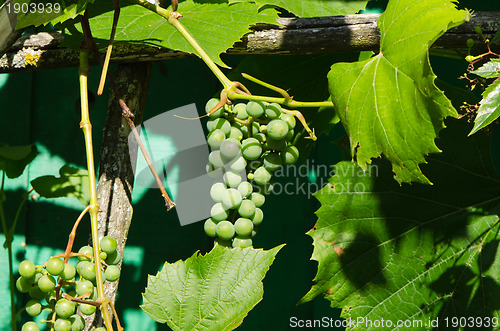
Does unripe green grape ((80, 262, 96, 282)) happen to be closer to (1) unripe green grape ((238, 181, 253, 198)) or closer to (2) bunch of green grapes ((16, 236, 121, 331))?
(2) bunch of green grapes ((16, 236, 121, 331))

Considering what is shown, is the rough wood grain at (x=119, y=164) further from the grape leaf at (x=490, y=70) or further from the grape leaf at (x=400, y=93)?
the grape leaf at (x=490, y=70)

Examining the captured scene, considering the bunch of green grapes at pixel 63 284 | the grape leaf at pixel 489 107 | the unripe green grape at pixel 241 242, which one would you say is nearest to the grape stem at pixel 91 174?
the bunch of green grapes at pixel 63 284

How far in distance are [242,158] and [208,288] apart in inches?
9.1

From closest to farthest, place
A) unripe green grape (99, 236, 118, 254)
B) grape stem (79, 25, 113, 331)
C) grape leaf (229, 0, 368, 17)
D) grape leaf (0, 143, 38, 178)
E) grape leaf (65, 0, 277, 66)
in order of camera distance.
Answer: grape stem (79, 25, 113, 331) < unripe green grape (99, 236, 118, 254) < grape leaf (65, 0, 277, 66) < grape leaf (229, 0, 368, 17) < grape leaf (0, 143, 38, 178)

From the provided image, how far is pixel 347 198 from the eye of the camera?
1042 mm

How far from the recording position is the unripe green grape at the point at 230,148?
2.69ft

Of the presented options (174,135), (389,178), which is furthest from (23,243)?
(389,178)

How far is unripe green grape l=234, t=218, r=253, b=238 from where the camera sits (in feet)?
2.80

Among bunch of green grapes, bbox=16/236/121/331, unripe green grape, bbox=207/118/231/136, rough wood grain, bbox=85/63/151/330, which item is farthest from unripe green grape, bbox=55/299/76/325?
unripe green grape, bbox=207/118/231/136

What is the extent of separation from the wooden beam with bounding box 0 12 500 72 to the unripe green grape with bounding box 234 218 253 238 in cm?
33

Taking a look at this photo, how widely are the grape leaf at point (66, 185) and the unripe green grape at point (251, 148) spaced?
495 mm

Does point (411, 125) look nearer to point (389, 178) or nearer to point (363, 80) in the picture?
point (363, 80)

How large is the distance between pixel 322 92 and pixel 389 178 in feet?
0.81

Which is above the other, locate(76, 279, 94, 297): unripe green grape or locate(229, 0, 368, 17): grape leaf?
locate(229, 0, 368, 17): grape leaf
